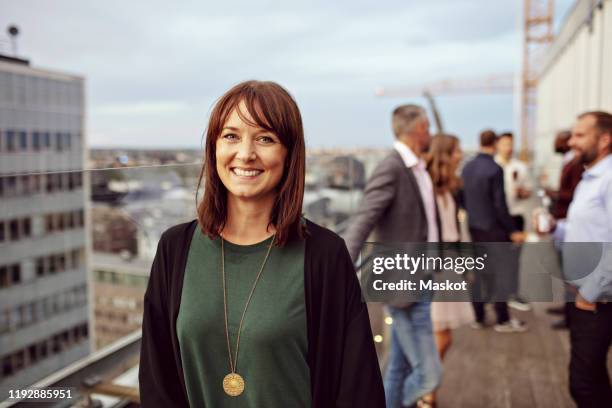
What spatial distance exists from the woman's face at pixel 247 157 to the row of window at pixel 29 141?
2750 inches

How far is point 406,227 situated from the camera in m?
3.12

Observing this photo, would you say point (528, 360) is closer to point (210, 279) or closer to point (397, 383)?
point (397, 383)

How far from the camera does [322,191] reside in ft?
16.0

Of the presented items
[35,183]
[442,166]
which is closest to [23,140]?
[442,166]

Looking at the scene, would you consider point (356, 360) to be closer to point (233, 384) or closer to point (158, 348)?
point (233, 384)

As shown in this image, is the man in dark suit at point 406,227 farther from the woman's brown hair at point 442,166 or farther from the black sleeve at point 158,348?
the black sleeve at point 158,348

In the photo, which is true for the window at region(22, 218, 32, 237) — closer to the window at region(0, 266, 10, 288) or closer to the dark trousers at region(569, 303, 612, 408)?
the window at region(0, 266, 10, 288)

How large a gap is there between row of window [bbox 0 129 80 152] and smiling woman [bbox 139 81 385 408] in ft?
229

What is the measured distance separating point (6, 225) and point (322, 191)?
293 centimetres

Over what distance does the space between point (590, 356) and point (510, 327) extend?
2.83 meters

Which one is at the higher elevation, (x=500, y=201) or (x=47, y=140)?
(x=47, y=140)

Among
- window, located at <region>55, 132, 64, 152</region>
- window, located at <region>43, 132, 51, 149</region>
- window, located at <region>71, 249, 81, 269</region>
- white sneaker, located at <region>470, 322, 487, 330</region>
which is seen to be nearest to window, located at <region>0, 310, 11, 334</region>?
white sneaker, located at <region>470, 322, 487, 330</region>

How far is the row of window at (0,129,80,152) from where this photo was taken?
65.3 meters

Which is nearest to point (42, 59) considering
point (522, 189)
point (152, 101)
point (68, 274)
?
point (152, 101)
